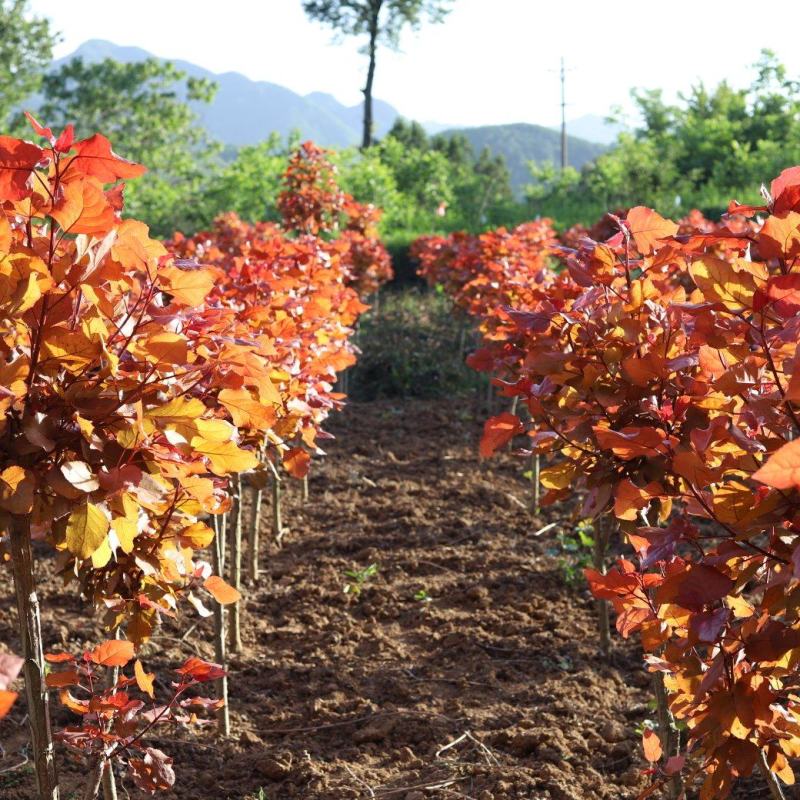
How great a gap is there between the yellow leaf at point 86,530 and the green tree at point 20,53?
31.3m

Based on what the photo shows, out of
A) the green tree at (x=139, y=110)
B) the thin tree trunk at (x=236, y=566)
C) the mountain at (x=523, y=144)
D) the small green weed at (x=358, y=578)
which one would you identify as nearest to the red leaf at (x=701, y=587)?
the thin tree trunk at (x=236, y=566)

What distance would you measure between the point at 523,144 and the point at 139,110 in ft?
365

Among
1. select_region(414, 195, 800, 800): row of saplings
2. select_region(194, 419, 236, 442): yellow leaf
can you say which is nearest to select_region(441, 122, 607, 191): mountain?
select_region(414, 195, 800, 800): row of saplings

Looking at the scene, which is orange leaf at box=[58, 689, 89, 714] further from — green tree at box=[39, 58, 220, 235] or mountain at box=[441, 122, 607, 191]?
mountain at box=[441, 122, 607, 191]

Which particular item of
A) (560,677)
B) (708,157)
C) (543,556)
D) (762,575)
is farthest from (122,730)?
(708,157)

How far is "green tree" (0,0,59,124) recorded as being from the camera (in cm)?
2975

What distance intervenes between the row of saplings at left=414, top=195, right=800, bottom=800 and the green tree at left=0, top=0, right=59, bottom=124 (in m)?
31.0

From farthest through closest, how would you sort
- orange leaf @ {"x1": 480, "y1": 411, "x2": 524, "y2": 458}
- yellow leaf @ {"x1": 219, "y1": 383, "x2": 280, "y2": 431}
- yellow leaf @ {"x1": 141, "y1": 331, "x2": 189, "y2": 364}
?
orange leaf @ {"x1": 480, "y1": 411, "x2": 524, "y2": 458} → yellow leaf @ {"x1": 219, "y1": 383, "x2": 280, "y2": 431} → yellow leaf @ {"x1": 141, "y1": 331, "x2": 189, "y2": 364}

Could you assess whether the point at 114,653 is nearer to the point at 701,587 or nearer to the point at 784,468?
the point at 701,587

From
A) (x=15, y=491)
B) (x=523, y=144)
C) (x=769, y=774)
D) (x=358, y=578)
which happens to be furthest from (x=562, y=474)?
(x=523, y=144)

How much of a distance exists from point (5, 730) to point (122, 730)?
1651 millimetres

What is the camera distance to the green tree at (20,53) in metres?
29.8

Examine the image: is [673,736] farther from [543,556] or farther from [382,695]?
[543,556]

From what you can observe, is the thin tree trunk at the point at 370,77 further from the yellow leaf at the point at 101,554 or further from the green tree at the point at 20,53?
the yellow leaf at the point at 101,554
